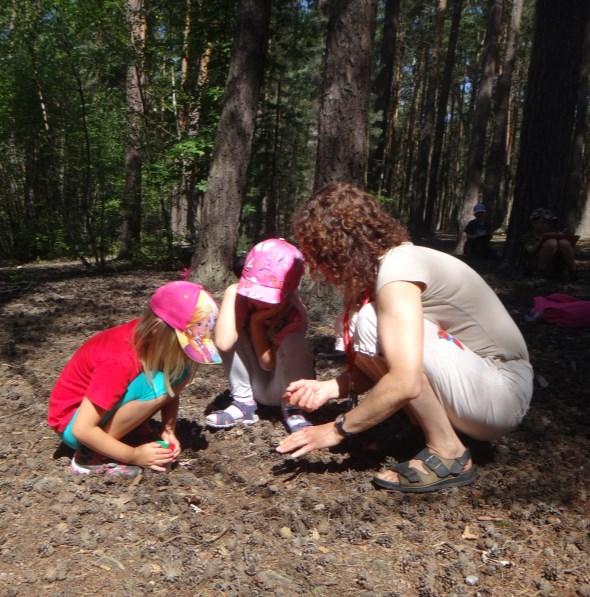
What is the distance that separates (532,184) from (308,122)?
12.4 meters

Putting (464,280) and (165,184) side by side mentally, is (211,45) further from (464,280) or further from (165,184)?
(464,280)

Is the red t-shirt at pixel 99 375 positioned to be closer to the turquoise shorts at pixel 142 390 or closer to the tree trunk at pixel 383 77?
the turquoise shorts at pixel 142 390

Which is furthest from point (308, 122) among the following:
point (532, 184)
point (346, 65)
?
point (346, 65)

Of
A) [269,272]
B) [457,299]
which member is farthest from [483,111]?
[457,299]

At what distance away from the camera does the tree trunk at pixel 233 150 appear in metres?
6.04

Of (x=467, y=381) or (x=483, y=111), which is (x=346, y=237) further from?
(x=483, y=111)

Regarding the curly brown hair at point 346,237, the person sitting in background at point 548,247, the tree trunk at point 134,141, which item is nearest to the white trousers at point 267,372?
the curly brown hair at point 346,237

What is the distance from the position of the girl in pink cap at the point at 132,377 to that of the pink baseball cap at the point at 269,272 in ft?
1.18

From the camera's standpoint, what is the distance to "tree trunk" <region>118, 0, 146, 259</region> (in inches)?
355

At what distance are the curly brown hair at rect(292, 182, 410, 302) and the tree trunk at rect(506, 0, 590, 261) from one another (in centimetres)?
456

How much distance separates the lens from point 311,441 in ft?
7.39

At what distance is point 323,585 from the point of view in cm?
183

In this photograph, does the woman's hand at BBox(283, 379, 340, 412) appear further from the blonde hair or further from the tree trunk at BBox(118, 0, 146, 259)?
the tree trunk at BBox(118, 0, 146, 259)

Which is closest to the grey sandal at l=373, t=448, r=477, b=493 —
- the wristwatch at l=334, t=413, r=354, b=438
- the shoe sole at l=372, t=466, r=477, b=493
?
the shoe sole at l=372, t=466, r=477, b=493
